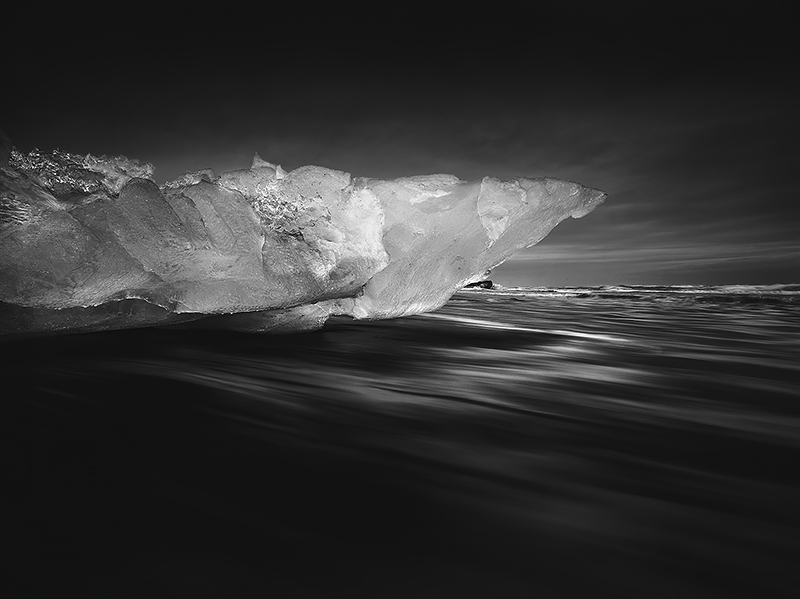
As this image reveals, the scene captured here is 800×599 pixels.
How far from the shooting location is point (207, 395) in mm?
1749

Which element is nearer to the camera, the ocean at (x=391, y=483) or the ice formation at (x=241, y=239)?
the ocean at (x=391, y=483)

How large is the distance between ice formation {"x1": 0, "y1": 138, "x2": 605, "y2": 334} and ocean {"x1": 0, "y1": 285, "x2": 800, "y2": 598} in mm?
554

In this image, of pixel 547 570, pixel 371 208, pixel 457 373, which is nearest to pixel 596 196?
pixel 371 208

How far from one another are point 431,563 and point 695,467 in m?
0.81

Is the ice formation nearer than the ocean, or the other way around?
the ocean

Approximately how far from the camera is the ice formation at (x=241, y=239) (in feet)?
8.00

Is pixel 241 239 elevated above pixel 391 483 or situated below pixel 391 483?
above

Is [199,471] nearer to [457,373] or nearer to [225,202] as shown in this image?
[457,373]

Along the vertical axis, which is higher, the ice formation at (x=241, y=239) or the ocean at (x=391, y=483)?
the ice formation at (x=241, y=239)

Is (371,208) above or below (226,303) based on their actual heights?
above

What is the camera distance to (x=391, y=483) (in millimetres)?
1050

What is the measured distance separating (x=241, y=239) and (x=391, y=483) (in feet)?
6.90

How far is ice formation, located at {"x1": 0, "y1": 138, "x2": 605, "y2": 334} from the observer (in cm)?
244

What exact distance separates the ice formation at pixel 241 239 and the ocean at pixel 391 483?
554mm
